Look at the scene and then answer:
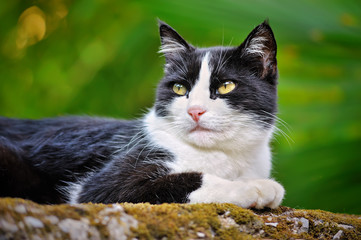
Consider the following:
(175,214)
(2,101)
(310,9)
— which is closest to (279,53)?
(310,9)

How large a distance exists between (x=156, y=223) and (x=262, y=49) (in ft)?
4.23

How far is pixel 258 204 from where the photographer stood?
1927 millimetres

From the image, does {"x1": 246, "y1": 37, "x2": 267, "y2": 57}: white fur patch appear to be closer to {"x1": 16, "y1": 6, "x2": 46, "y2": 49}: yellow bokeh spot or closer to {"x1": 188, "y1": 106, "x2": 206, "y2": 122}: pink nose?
{"x1": 188, "y1": 106, "x2": 206, "y2": 122}: pink nose

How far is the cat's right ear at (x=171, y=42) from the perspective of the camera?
96.7 inches

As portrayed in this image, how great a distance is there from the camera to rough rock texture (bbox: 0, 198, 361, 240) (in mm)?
1247

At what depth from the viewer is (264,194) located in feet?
6.31

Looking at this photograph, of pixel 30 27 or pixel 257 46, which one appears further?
pixel 30 27

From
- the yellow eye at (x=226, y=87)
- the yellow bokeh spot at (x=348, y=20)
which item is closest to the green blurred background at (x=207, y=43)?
the yellow bokeh spot at (x=348, y=20)

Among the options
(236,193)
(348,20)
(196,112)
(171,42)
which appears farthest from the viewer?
(348,20)

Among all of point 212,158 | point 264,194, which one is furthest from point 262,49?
point 264,194

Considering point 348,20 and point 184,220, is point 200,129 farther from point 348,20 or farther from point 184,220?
point 348,20

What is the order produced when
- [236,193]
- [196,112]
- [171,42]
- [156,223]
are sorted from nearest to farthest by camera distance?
[156,223], [236,193], [196,112], [171,42]

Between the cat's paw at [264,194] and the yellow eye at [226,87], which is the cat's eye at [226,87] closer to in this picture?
the yellow eye at [226,87]

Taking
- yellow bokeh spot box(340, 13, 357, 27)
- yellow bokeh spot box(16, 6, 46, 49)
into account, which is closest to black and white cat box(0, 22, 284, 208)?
yellow bokeh spot box(340, 13, 357, 27)
